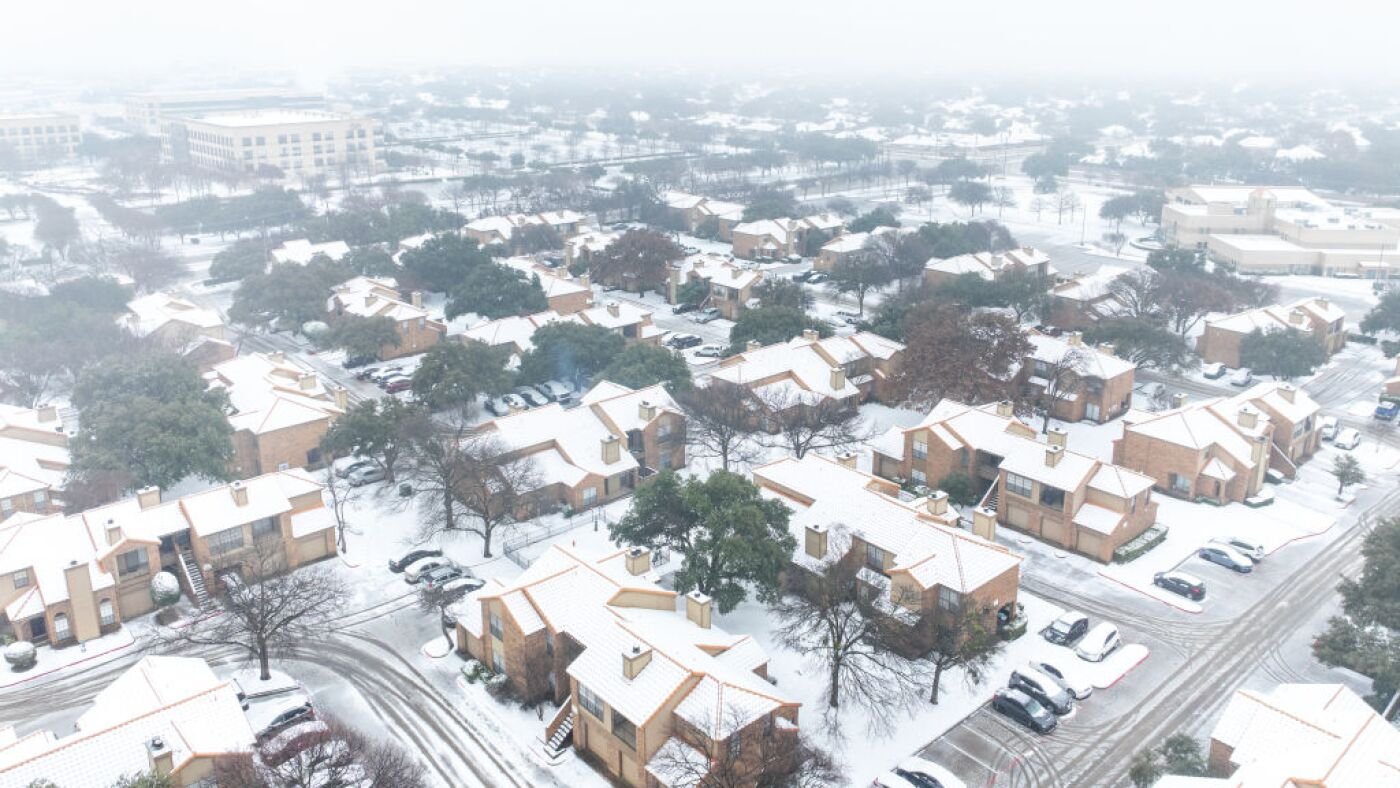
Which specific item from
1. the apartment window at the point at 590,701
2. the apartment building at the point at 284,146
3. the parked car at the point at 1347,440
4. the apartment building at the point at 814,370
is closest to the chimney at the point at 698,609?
the apartment window at the point at 590,701

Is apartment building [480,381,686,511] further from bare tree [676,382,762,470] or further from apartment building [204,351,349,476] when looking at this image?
apartment building [204,351,349,476]

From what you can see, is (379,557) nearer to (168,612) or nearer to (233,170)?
(168,612)

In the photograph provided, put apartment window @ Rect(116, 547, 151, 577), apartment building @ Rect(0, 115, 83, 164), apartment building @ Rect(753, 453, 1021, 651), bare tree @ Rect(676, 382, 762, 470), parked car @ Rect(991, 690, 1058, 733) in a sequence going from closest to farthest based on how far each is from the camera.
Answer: parked car @ Rect(991, 690, 1058, 733) < apartment building @ Rect(753, 453, 1021, 651) < apartment window @ Rect(116, 547, 151, 577) < bare tree @ Rect(676, 382, 762, 470) < apartment building @ Rect(0, 115, 83, 164)

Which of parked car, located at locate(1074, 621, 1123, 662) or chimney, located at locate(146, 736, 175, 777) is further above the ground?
chimney, located at locate(146, 736, 175, 777)

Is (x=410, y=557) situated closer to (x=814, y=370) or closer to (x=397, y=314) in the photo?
(x=814, y=370)

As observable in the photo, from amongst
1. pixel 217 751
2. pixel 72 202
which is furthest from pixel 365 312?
pixel 72 202

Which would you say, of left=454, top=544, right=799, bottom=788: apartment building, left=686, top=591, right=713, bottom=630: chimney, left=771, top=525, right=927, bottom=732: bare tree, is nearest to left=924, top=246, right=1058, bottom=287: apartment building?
left=771, top=525, right=927, bottom=732: bare tree

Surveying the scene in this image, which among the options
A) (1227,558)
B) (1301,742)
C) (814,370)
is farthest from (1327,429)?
(1301,742)
